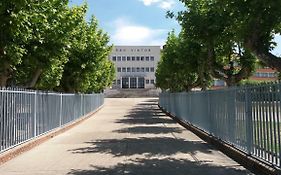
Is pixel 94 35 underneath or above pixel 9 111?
above

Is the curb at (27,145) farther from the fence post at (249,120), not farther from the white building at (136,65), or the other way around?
the white building at (136,65)

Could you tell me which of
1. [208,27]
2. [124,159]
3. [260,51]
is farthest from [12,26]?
[208,27]

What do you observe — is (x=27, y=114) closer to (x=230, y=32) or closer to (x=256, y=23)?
(x=230, y=32)

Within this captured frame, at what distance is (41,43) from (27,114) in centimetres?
292

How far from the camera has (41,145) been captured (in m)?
16.4

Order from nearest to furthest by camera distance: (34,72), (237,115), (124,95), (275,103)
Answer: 1. (275,103)
2. (237,115)
3. (34,72)
4. (124,95)

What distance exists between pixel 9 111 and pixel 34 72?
22.9ft

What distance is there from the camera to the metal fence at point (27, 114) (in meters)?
13.2

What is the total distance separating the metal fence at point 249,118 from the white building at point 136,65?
106 meters

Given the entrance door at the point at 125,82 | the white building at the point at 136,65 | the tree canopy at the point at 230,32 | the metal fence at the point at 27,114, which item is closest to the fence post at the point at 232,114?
the tree canopy at the point at 230,32

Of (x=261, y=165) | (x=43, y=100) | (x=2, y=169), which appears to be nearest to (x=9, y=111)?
(x=2, y=169)

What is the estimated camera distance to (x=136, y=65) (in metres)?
125

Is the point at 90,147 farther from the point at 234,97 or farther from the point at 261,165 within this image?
the point at 261,165

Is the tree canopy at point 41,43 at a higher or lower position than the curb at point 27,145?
higher
